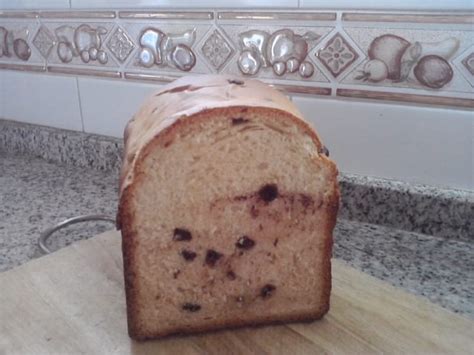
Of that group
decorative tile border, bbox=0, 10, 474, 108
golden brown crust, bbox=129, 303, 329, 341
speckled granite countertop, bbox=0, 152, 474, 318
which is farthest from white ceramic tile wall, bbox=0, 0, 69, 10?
golden brown crust, bbox=129, 303, 329, 341

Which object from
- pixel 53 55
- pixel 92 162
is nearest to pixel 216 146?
pixel 92 162

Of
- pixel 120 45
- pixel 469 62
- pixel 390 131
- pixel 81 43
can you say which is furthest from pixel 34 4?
pixel 469 62

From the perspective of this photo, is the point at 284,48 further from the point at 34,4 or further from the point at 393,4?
the point at 34,4

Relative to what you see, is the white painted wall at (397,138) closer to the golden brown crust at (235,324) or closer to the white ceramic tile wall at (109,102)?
the white ceramic tile wall at (109,102)

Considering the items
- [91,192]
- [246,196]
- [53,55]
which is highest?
[53,55]

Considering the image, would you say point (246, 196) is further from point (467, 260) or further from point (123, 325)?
point (467, 260)

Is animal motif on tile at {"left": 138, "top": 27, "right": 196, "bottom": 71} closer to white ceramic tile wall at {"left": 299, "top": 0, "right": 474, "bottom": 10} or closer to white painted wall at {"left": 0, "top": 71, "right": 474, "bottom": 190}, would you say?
white painted wall at {"left": 0, "top": 71, "right": 474, "bottom": 190}

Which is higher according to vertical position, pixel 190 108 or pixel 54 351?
pixel 190 108

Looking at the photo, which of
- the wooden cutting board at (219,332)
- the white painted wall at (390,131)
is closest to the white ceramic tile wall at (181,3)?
the white painted wall at (390,131)
